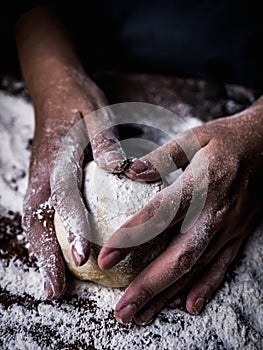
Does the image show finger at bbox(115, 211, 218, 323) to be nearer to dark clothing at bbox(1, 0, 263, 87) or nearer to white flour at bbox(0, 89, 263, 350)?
white flour at bbox(0, 89, 263, 350)

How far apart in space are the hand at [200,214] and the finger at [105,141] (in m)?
0.04

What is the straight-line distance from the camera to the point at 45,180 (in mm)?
1142

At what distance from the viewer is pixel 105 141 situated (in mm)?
1092

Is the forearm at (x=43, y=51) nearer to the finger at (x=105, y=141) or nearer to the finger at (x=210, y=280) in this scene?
the finger at (x=105, y=141)

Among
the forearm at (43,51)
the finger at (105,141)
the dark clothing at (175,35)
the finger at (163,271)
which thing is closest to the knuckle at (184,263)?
the finger at (163,271)

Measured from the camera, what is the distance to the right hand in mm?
1004

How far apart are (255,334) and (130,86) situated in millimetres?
919

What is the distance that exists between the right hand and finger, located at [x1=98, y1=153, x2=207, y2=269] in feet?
0.22

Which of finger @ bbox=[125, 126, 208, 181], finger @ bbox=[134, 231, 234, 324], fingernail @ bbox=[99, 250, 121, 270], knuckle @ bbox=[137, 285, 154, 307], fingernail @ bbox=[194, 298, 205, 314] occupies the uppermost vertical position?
finger @ bbox=[125, 126, 208, 181]

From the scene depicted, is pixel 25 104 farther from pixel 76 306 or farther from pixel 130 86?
pixel 76 306

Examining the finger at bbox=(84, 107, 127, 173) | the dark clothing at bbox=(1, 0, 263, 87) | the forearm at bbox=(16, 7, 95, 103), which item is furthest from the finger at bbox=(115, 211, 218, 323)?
the dark clothing at bbox=(1, 0, 263, 87)

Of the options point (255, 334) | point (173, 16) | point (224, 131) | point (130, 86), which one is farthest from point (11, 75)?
point (255, 334)

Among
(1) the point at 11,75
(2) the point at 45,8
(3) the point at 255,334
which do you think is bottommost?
(3) the point at 255,334

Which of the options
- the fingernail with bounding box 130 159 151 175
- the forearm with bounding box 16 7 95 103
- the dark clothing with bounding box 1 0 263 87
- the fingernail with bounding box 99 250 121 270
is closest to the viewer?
the fingernail with bounding box 99 250 121 270
